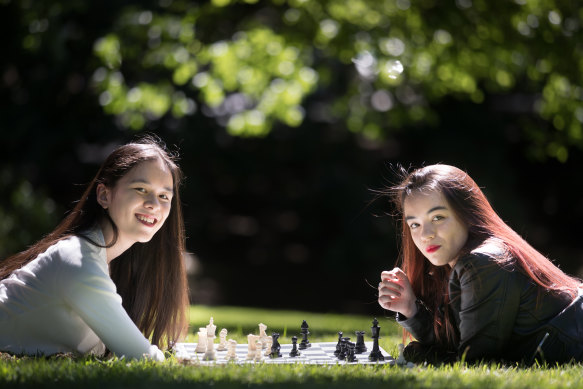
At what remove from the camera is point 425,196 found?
4.00m

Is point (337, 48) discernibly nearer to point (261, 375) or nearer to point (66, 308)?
point (66, 308)

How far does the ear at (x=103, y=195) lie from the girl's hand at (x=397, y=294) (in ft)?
5.93

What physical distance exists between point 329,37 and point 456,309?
6.31m

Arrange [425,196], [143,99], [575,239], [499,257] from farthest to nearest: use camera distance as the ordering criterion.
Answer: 1. [575,239]
2. [143,99]
3. [425,196]
4. [499,257]

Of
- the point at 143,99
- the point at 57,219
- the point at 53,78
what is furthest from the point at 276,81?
the point at 53,78

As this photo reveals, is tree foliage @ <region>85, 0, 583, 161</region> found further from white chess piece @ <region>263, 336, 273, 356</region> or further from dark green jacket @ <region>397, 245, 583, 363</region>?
white chess piece @ <region>263, 336, 273, 356</region>

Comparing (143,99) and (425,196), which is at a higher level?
(143,99)

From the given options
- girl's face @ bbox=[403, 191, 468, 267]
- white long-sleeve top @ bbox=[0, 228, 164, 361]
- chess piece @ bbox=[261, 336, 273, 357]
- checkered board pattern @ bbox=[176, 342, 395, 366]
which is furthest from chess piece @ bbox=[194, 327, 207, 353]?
girl's face @ bbox=[403, 191, 468, 267]

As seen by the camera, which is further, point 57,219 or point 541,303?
point 57,219

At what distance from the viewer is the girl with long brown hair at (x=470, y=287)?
12.1 ft

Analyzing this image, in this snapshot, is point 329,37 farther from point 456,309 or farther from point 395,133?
point 395,133

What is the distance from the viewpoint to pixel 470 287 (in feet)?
12.0

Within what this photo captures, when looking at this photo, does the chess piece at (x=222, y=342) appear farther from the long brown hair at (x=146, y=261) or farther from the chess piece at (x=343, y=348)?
the chess piece at (x=343, y=348)

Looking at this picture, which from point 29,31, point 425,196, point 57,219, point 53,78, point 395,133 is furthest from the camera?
point 395,133
